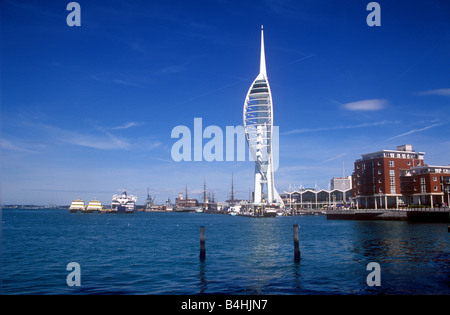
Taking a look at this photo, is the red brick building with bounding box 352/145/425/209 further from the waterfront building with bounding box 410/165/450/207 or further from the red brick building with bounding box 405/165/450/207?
the red brick building with bounding box 405/165/450/207

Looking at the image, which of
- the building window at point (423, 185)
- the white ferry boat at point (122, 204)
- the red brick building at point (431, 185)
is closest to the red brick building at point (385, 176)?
the red brick building at point (431, 185)

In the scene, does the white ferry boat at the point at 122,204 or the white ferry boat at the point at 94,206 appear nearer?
the white ferry boat at the point at 94,206

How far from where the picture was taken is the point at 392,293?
17.2 meters

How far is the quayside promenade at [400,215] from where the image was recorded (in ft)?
246

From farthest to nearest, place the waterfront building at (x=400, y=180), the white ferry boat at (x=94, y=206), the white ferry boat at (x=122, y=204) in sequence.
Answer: the white ferry boat at (x=122, y=204), the white ferry boat at (x=94, y=206), the waterfront building at (x=400, y=180)

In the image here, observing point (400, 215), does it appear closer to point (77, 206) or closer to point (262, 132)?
point (262, 132)

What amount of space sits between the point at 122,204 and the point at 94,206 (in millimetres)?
16307

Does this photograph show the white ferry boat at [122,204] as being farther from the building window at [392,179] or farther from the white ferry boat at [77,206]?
the building window at [392,179]

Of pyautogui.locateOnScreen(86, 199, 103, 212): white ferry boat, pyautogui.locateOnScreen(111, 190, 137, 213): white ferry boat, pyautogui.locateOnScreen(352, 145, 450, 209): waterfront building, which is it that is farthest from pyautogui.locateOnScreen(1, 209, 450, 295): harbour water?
pyautogui.locateOnScreen(111, 190, 137, 213): white ferry boat

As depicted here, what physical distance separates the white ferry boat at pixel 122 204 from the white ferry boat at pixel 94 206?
9.39 metres

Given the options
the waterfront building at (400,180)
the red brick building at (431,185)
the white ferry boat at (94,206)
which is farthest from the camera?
the white ferry boat at (94,206)

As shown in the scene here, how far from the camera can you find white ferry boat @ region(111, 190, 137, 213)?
189m

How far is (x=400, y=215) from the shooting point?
286 feet
